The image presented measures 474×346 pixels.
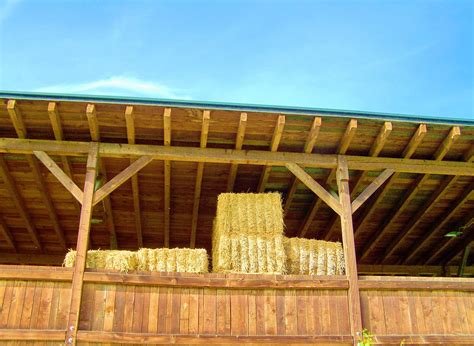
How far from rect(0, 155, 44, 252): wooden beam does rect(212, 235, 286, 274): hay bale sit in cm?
423

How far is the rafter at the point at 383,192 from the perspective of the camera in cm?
884

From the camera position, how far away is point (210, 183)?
34.3 feet

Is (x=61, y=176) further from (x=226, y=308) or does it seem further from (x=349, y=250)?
(x=349, y=250)

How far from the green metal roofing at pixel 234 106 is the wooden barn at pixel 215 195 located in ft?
0.07

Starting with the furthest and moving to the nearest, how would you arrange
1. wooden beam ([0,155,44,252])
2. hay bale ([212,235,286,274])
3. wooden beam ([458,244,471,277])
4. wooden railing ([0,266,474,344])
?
wooden beam ([458,244,471,277]) → wooden beam ([0,155,44,252]) → hay bale ([212,235,286,274]) → wooden railing ([0,266,474,344])

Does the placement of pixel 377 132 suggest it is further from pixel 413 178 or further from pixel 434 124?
pixel 413 178

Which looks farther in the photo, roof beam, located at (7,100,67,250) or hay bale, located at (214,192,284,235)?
hay bale, located at (214,192,284,235)

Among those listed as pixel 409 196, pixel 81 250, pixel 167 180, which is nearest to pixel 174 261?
pixel 81 250

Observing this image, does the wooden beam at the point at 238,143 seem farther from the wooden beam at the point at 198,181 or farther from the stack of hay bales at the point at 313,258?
the stack of hay bales at the point at 313,258

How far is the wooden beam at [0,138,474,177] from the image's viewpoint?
870 cm

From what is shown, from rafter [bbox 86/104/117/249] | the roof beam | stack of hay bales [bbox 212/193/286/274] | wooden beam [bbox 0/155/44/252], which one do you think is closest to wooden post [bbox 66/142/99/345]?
rafter [bbox 86/104/117/249]

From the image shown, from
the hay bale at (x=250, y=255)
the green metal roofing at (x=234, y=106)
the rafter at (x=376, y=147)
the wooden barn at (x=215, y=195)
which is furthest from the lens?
the rafter at (x=376, y=147)

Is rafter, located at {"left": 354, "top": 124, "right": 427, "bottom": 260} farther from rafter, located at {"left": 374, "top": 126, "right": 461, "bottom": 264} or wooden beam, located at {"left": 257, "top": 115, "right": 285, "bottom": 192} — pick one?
wooden beam, located at {"left": 257, "top": 115, "right": 285, "bottom": 192}

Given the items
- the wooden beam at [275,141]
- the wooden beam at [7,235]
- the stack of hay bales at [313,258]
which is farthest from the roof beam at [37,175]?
the stack of hay bales at [313,258]
